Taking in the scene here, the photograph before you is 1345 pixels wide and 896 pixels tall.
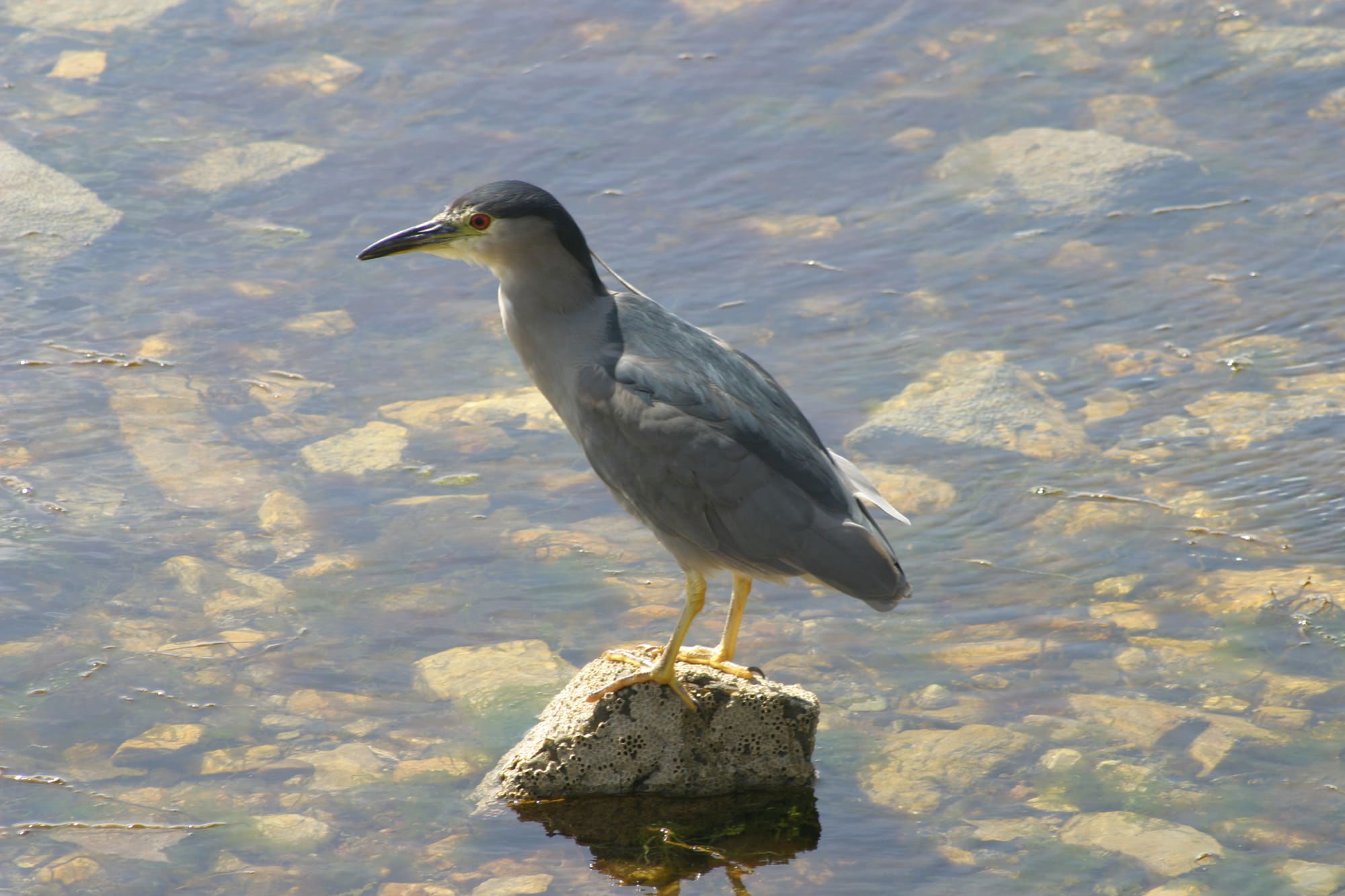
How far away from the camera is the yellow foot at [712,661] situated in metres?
4.58

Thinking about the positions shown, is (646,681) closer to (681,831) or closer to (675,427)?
(681,831)

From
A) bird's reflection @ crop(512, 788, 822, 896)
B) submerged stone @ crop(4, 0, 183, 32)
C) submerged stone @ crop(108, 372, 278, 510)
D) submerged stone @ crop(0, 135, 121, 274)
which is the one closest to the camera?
bird's reflection @ crop(512, 788, 822, 896)

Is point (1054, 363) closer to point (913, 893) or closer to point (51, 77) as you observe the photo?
point (913, 893)

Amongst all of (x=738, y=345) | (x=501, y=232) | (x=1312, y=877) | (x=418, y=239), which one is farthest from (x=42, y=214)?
(x=1312, y=877)

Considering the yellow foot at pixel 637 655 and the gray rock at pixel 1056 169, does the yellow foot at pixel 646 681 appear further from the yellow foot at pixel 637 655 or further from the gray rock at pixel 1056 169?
the gray rock at pixel 1056 169

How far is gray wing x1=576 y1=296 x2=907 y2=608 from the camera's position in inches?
170

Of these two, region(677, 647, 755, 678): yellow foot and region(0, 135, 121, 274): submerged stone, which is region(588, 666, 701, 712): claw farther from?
region(0, 135, 121, 274): submerged stone

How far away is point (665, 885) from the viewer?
13.8 feet

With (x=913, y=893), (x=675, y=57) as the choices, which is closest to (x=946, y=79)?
(x=675, y=57)

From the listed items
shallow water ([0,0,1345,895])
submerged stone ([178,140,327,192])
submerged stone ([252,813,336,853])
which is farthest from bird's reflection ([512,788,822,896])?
submerged stone ([178,140,327,192])

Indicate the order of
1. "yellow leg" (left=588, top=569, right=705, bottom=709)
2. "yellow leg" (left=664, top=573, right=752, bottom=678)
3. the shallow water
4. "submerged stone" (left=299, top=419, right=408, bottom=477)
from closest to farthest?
"yellow leg" (left=588, top=569, right=705, bottom=709), the shallow water, "yellow leg" (left=664, top=573, right=752, bottom=678), "submerged stone" (left=299, top=419, right=408, bottom=477)

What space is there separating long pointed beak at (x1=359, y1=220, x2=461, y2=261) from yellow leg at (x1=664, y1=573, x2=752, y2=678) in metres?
1.34

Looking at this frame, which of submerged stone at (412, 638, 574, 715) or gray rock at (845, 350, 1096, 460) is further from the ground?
gray rock at (845, 350, 1096, 460)

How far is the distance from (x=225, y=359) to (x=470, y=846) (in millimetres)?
3326
